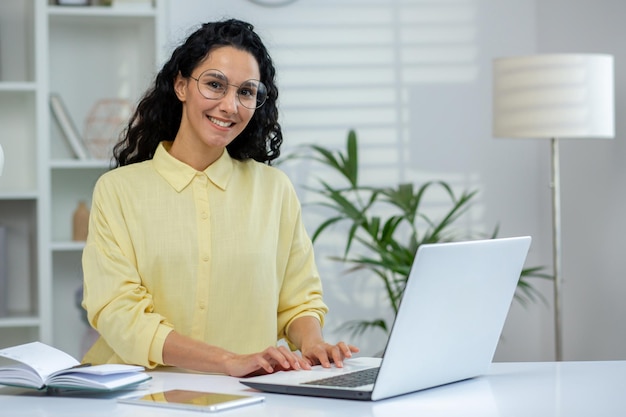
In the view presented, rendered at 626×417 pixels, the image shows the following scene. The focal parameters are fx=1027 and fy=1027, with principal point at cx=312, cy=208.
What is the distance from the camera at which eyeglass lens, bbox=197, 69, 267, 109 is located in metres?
2.18

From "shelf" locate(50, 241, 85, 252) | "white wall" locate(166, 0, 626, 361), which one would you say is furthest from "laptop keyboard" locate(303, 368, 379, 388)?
"white wall" locate(166, 0, 626, 361)

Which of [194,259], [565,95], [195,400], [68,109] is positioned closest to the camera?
[195,400]

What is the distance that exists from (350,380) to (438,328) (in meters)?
0.17

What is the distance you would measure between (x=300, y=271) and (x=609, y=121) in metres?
1.57

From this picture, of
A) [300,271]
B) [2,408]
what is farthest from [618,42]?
[2,408]

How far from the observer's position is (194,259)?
2.15 m

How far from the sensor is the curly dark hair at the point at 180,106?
7.28 feet

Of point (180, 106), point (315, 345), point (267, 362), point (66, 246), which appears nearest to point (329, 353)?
point (315, 345)

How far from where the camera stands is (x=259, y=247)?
222cm

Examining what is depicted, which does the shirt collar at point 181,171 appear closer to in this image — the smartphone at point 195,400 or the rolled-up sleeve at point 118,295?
the rolled-up sleeve at point 118,295

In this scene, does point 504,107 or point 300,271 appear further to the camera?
point 504,107

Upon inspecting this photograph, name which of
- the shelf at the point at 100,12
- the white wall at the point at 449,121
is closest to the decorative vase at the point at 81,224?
the shelf at the point at 100,12

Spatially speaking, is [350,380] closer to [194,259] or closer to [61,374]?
[61,374]

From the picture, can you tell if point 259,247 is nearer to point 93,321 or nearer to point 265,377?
point 93,321
